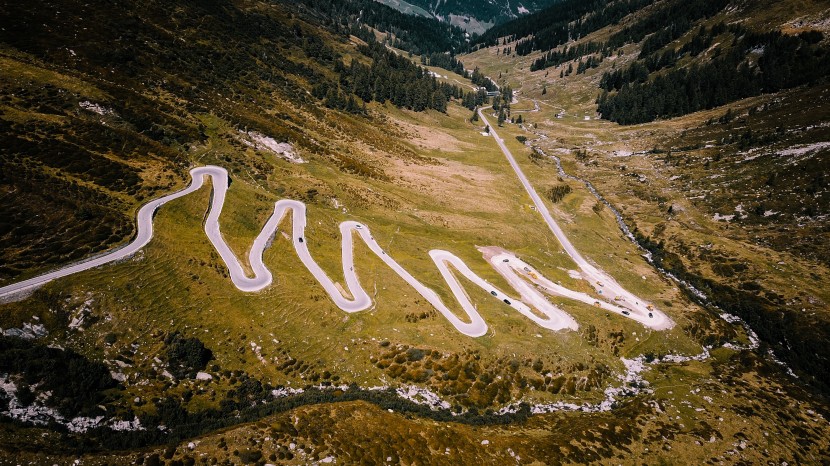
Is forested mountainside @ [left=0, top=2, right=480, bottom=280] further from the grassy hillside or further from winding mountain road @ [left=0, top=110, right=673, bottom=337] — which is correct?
winding mountain road @ [left=0, top=110, right=673, bottom=337]

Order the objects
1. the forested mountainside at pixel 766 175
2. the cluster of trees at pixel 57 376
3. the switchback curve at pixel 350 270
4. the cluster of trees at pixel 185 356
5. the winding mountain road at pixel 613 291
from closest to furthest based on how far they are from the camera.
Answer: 1. the cluster of trees at pixel 57 376
2. the cluster of trees at pixel 185 356
3. the switchback curve at pixel 350 270
4. the winding mountain road at pixel 613 291
5. the forested mountainside at pixel 766 175

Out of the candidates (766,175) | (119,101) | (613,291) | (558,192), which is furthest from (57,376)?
(766,175)

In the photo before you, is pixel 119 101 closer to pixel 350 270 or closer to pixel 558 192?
pixel 350 270

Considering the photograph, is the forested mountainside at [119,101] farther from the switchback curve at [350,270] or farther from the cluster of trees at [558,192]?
the cluster of trees at [558,192]

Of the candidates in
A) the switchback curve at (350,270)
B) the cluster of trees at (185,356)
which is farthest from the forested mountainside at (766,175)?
the cluster of trees at (185,356)

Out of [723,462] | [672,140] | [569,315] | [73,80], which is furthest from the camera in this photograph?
[672,140]

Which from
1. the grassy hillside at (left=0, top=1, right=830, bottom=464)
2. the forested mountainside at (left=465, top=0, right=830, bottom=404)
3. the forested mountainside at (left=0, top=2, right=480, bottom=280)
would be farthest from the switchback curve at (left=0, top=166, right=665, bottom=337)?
the forested mountainside at (left=465, top=0, right=830, bottom=404)

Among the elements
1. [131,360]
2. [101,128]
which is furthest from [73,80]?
[131,360]

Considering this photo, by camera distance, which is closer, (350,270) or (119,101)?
(350,270)

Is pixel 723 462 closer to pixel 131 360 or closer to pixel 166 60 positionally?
pixel 131 360

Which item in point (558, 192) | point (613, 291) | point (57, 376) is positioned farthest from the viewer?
point (558, 192)

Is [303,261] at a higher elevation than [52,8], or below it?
below
